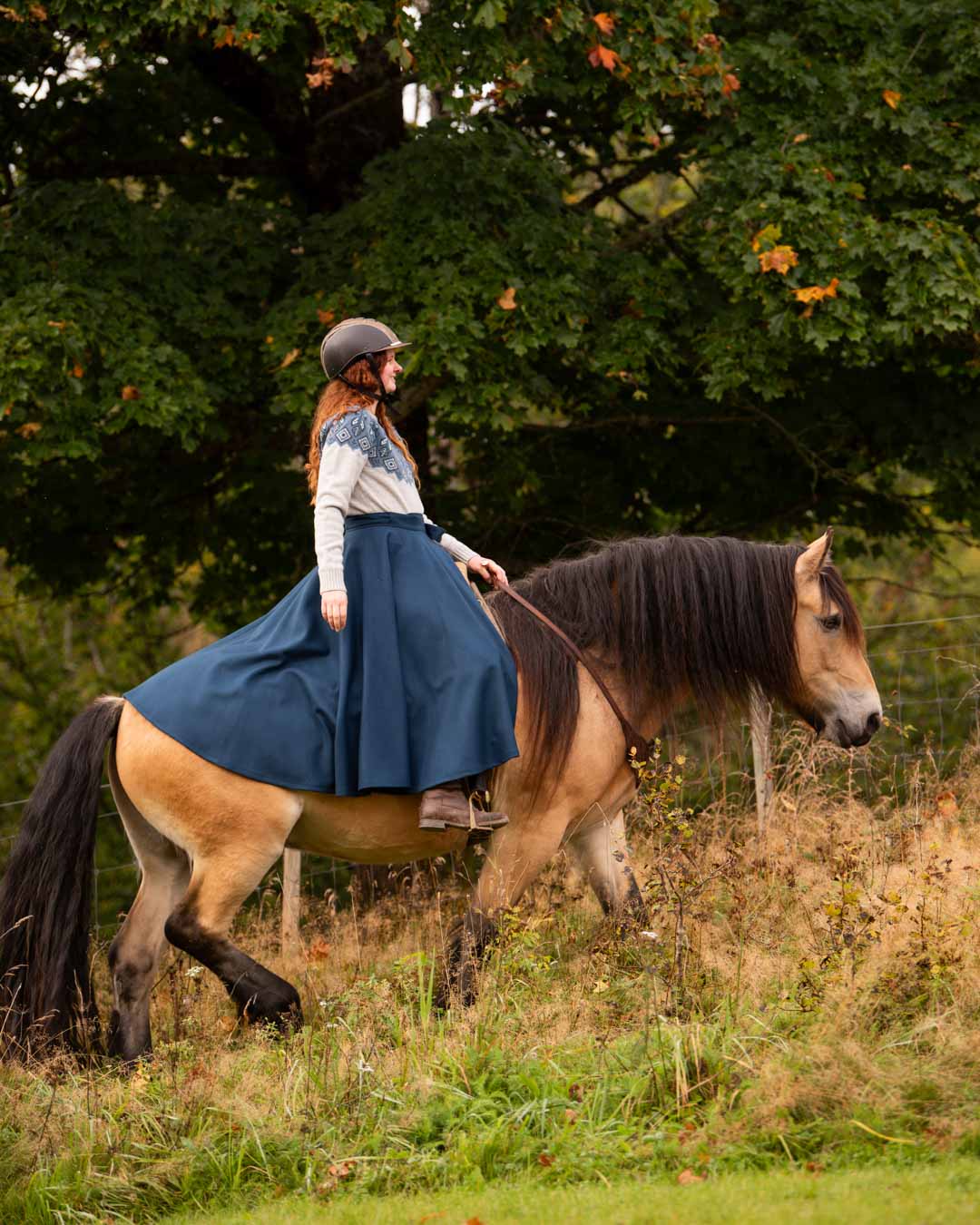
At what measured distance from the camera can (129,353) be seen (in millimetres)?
8328

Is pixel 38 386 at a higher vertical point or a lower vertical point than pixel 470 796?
higher

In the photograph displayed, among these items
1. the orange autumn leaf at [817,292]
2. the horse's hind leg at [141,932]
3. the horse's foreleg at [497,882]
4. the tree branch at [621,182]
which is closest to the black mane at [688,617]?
the horse's foreleg at [497,882]

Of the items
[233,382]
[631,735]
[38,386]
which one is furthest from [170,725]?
[233,382]

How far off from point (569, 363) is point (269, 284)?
2166 mm

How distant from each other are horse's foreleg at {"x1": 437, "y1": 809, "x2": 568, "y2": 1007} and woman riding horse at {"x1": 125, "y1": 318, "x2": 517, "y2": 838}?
0.18 m

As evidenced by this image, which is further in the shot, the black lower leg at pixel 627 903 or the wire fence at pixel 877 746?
the wire fence at pixel 877 746

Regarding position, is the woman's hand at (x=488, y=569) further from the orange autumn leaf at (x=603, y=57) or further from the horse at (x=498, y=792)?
the orange autumn leaf at (x=603, y=57)

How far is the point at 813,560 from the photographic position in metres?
5.73

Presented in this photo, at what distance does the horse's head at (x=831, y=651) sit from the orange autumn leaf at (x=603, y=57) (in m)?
3.87

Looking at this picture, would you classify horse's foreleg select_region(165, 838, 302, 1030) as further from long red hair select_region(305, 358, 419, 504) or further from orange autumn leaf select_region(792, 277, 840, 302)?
orange autumn leaf select_region(792, 277, 840, 302)

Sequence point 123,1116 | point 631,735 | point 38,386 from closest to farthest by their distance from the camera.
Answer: point 123,1116, point 631,735, point 38,386

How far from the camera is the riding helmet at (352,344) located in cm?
541

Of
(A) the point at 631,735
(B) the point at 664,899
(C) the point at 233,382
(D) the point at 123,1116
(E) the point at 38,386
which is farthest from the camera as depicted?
(C) the point at 233,382

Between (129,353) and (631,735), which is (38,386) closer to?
(129,353)
